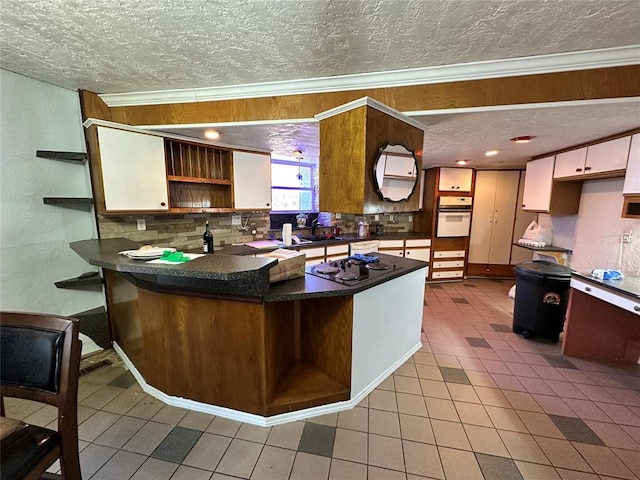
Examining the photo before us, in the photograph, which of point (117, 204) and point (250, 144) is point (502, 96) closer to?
point (250, 144)

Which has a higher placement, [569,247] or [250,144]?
[250,144]

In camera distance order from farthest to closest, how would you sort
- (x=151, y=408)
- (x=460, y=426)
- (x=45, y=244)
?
(x=45, y=244) < (x=151, y=408) < (x=460, y=426)

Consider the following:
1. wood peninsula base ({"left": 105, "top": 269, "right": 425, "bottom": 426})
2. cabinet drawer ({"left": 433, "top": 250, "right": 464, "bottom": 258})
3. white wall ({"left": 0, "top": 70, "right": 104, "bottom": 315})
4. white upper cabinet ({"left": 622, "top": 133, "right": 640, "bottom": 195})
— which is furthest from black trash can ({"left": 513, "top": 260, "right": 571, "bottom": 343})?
white wall ({"left": 0, "top": 70, "right": 104, "bottom": 315})

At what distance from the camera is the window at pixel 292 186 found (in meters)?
4.19

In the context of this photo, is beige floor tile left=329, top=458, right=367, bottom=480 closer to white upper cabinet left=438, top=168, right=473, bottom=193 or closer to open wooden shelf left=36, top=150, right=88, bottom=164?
open wooden shelf left=36, top=150, right=88, bottom=164

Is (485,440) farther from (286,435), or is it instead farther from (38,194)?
(38,194)

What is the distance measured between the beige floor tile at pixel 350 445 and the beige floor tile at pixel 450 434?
1.50 ft

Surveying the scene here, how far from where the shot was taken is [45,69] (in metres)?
1.95

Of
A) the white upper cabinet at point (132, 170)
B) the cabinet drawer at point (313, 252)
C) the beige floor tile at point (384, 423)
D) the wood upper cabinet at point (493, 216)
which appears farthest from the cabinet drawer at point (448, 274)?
the white upper cabinet at point (132, 170)

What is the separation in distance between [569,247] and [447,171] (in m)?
2.05

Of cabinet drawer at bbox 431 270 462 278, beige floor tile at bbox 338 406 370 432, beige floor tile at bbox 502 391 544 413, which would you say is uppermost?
cabinet drawer at bbox 431 270 462 278

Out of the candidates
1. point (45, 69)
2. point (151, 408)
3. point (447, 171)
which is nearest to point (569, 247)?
point (447, 171)

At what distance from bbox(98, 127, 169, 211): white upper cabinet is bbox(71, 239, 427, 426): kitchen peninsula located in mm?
468

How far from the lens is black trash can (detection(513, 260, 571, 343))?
9.01 ft
